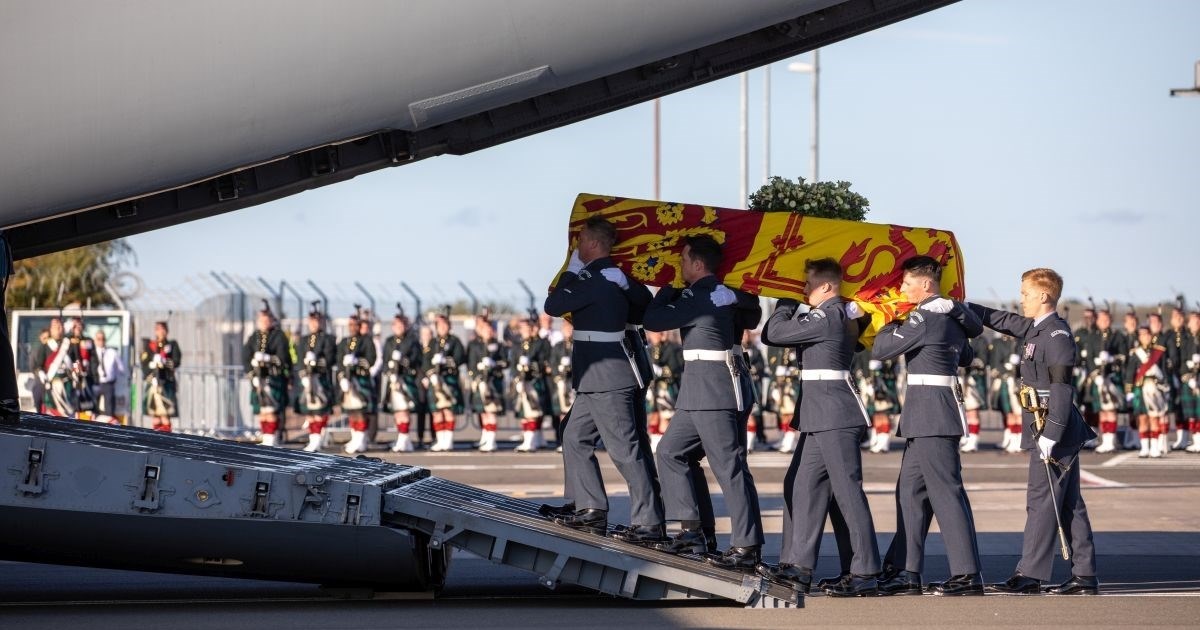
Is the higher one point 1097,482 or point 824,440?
point 824,440

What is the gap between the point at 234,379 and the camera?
21734mm

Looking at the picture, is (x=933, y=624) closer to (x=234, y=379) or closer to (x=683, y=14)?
(x=683, y=14)

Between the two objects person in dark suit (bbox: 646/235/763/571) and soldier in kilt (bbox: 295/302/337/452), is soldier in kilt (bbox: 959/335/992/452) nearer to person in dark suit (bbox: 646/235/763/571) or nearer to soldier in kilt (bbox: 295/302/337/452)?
soldier in kilt (bbox: 295/302/337/452)

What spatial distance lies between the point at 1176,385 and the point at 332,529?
15557 mm

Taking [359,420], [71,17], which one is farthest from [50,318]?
[71,17]

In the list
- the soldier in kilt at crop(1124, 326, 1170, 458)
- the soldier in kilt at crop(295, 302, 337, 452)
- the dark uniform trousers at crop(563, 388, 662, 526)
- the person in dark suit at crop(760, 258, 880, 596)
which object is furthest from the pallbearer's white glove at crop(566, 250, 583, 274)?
the soldier in kilt at crop(1124, 326, 1170, 458)

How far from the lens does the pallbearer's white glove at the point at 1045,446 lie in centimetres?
778

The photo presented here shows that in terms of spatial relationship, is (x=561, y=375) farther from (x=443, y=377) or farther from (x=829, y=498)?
(x=829, y=498)

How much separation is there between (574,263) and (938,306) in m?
1.96

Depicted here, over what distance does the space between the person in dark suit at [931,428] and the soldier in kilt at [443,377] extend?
41.1 ft

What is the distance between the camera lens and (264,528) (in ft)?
22.8

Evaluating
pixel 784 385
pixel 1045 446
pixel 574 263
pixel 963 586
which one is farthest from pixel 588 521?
pixel 784 385

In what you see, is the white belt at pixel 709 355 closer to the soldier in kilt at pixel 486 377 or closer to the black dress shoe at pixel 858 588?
the black dress shoe at pixel 858 588

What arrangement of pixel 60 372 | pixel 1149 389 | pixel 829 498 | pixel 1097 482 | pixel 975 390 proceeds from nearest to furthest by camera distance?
1. pixel 829 498
2. pixel 1097 482
3. pixel 1149 389
4. pixel 60 372
5. pixel 975 390
